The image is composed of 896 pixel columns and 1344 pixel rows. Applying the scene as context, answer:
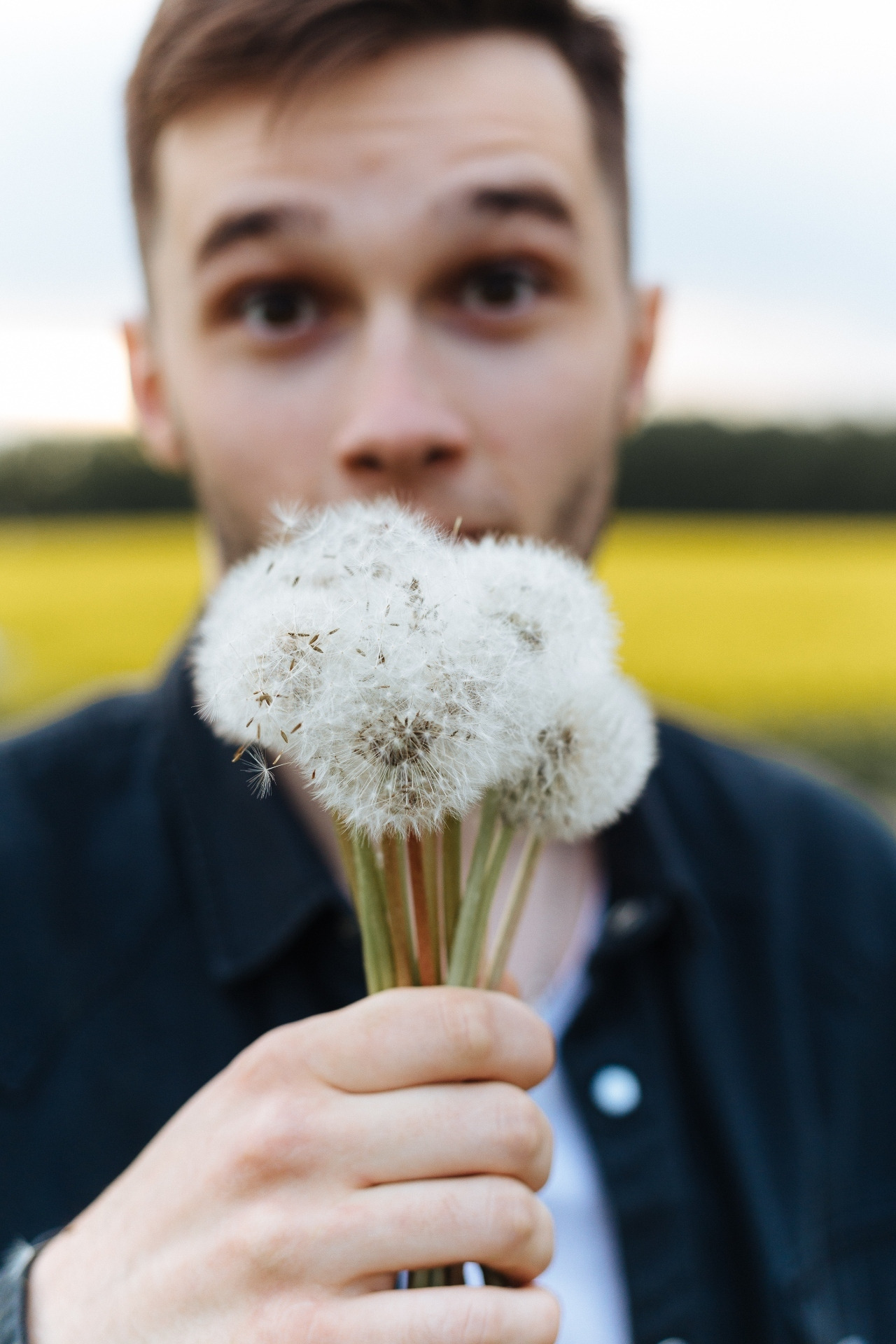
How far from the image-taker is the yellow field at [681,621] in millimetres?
5605

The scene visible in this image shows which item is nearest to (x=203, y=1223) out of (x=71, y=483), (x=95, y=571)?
(x=95, y=571)

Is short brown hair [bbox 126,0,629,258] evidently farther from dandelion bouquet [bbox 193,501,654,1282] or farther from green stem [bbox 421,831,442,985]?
green stem [bbox 421,831,442,985]

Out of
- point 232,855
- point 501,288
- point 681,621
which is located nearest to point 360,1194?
point 232,855

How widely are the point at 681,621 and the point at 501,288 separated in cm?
609

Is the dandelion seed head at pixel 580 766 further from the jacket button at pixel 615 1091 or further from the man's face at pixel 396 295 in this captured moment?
the jacket button at pixel 615 1091

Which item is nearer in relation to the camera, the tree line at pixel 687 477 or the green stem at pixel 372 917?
the green stem at pixel 372 917

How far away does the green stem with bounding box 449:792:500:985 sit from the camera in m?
0.85

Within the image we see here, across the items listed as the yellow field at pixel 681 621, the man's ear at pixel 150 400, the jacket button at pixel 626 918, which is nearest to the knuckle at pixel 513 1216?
the jacket button at pixel 626 918

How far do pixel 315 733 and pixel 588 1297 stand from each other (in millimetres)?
1068

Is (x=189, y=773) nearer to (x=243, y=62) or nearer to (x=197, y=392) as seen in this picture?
(x=197, y=392)

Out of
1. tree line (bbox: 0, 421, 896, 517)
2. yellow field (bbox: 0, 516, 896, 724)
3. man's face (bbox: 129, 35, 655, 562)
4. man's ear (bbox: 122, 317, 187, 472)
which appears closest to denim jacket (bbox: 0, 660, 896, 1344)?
man's ear (bbox: 122, 317, 187, 472)

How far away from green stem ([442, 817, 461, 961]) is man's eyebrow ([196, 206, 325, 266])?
0.90 meters

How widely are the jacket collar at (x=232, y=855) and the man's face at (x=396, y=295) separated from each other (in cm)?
38

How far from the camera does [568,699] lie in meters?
0.83
